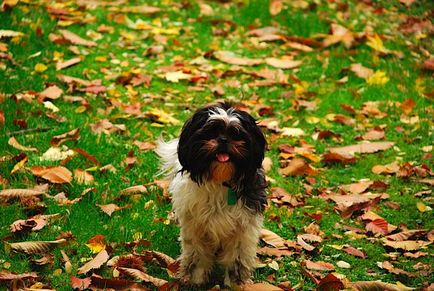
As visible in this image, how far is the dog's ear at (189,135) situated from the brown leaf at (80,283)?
2.97 ft

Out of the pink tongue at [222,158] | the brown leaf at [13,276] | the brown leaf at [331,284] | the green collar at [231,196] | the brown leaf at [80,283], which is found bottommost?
the brown leaf at [331,284]

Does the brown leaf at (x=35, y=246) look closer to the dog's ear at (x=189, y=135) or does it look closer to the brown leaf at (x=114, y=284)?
the brown leaf at (x=114, y=284)

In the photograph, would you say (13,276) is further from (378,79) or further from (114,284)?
(378,79)

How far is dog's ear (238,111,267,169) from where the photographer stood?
4.09 m

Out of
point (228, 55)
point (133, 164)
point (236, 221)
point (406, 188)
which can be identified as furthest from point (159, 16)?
point (236, 221)

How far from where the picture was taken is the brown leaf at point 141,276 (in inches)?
170

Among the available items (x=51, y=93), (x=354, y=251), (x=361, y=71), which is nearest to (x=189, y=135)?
(x=354, y=251)

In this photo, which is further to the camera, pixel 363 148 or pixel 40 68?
pixel 40 68

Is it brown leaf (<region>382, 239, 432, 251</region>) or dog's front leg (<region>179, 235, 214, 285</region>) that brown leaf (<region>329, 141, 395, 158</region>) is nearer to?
brown leaf (<region>382, 239, 432, 251</region>)

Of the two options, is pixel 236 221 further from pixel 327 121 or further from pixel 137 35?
pixel 137 35

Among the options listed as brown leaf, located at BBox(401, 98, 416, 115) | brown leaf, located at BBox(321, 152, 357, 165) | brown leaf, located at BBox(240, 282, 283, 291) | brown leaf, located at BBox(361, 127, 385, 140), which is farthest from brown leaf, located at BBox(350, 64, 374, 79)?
brown leaf, located at BBox(240, 282, 283, 291)

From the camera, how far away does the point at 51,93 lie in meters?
7.03

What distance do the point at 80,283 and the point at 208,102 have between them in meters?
3.72

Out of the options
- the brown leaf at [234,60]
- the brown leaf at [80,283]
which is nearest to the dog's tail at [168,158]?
the brown leaf at [80,283]
